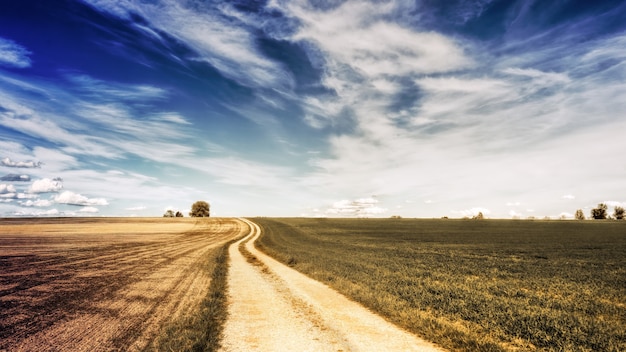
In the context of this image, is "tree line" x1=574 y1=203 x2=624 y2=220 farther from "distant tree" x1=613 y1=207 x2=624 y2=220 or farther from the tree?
the tree

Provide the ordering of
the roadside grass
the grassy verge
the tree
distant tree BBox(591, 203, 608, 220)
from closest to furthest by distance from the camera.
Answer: the grassy verge → the roadside grass → the tree → distant tree BBox(591, 203, 608, 220)

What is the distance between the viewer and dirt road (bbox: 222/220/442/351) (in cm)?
891

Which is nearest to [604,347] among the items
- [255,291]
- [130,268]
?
[255,291]

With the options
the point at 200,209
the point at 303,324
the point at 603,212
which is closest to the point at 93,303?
the point at 303,324

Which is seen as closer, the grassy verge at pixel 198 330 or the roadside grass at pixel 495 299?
the grassy verge at pixel 198 330

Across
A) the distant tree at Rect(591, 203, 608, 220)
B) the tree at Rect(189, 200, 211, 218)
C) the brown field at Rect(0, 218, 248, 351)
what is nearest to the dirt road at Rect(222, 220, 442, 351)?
the brown field at Rect(0, 218, 248, 351)

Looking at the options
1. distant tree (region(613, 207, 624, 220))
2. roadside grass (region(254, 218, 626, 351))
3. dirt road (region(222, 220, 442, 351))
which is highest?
distant tree (region(613, 207, 624, 220))

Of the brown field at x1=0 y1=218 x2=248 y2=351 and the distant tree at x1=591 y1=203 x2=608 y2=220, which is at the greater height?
the distant tree at x1=591 y1=203 x2=608 y2=220

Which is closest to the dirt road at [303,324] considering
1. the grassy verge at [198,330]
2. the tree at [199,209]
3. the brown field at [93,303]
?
the grassy verge at [198,330]

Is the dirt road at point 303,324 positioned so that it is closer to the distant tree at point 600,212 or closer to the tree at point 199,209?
the tree at point 199,209

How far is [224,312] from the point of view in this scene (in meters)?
12.1

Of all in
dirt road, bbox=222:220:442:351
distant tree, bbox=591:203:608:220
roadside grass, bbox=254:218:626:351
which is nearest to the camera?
dirt road, bbox=222:220:442:351

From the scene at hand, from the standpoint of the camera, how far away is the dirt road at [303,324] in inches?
351

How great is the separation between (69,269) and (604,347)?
1047 inches
